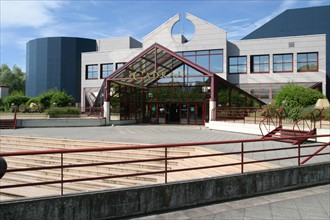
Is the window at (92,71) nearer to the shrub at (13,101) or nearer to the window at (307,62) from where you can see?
the shrub at (13,101)

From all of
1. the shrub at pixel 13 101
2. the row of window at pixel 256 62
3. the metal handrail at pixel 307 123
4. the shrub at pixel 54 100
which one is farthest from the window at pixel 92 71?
the metal handrail at pixel 307 123

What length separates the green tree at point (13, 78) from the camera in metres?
93.0

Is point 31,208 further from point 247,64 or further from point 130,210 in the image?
point 247,64

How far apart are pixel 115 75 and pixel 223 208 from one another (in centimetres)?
2261

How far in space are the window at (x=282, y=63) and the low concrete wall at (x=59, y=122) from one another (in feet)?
78.1

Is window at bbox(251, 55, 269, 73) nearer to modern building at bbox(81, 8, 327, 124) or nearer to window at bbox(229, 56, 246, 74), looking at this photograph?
modern building at bbox(81, 8, 327, 124)

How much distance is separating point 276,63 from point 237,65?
4.88 metres

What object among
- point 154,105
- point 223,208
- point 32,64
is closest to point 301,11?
point 154,105

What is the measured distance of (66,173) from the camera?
1108cm

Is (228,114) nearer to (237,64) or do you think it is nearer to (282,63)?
(237,64)

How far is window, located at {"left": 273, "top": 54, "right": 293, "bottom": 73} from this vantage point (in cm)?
3831

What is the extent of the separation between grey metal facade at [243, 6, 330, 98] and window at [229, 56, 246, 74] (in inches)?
660

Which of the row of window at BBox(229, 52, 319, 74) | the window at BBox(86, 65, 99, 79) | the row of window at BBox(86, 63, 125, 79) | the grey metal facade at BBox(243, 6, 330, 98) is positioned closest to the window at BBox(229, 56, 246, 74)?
the row of window at BBox(229, 52, 319, 74)

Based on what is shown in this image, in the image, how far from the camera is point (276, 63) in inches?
1529
